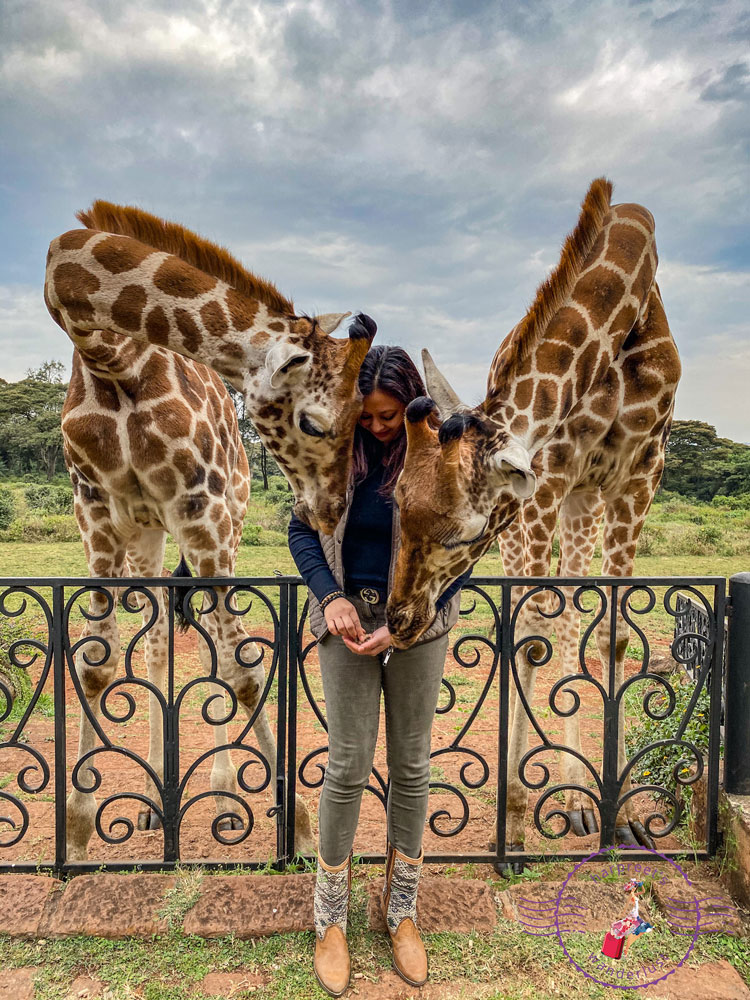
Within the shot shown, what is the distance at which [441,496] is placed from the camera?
1.89m

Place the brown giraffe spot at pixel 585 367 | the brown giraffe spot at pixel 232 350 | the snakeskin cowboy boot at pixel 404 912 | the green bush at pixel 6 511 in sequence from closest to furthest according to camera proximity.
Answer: the snakeskin cowboy boot at pixel 404 912
the brown giraffe spot at pixel 232 350
the brown giraffe spot at pixel 585 367
the green bush at pixel 6 511

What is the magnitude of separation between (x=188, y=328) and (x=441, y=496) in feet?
4.39

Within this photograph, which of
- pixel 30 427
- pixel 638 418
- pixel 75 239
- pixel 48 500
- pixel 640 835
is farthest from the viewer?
pixel 30 427

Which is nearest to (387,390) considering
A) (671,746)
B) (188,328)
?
(188,328)

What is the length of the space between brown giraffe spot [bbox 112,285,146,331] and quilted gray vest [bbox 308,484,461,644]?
118 cm

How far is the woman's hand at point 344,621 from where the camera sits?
1.98m

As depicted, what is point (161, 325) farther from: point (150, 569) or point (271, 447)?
point (150, 569)

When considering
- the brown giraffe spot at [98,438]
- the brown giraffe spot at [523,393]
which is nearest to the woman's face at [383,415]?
the brown giraffe spot at [523,393]

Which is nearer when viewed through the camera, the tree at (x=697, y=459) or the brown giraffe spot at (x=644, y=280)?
the brown giraffe spot at (x=644, y=280)

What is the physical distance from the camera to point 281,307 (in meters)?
2.62

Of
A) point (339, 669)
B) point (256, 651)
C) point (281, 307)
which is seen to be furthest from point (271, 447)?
point (256, 651)

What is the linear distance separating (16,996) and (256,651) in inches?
61.7

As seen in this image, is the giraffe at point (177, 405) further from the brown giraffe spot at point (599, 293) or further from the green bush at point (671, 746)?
the green bush at point (671, 746)

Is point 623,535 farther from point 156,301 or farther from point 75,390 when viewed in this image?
point 75,390
